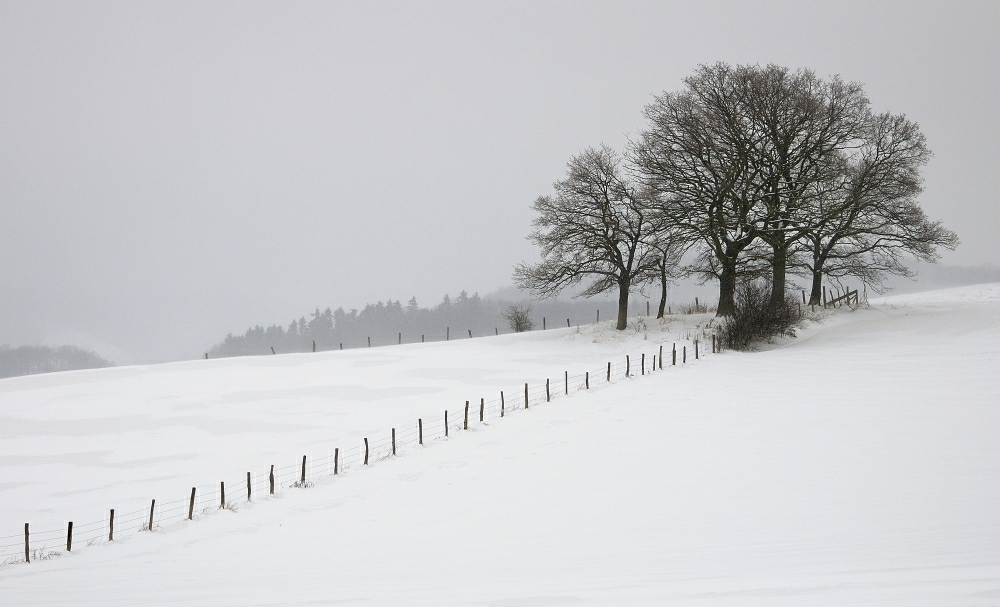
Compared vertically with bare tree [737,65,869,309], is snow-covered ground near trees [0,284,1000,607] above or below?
below

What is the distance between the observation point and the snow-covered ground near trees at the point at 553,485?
708 cm

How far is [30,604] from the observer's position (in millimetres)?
8211

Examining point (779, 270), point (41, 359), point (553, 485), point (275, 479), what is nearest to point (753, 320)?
point (779, 270)

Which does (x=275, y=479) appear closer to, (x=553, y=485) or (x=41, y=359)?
(x=553, y=485)

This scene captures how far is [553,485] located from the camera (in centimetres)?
1253

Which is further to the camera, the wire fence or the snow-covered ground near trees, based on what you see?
the wire fence

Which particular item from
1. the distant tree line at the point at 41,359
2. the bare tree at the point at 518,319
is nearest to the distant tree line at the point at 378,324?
the distant tree line at the point at 41,359

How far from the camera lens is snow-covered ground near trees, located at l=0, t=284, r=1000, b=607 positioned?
7078 mm

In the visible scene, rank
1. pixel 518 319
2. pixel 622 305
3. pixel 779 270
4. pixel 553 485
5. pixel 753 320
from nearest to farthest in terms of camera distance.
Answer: pixel 553 485, pixel 753 320, pixel 779 270, pixel 622 305, pixel 518 319

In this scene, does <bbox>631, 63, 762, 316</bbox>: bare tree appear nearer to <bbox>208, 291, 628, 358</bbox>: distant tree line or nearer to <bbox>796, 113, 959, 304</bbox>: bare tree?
<bbox>796, 113, 959, 304</bbox>: bare tree

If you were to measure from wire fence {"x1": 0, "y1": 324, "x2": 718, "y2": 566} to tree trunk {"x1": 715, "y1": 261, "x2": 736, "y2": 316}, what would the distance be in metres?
9.92

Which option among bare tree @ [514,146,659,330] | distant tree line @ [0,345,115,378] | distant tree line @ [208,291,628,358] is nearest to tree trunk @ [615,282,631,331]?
bare tree @ [514,146,659,330]

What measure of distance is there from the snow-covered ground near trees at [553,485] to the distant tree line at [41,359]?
13525cm

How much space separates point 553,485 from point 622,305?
86.0ft
